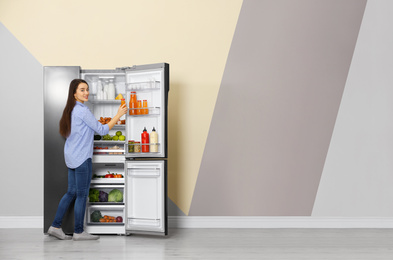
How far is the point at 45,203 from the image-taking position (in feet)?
15.3

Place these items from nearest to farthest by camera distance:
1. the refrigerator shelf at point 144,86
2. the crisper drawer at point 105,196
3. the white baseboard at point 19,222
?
the refrigerator shelf at point 144,86, the crisper drawer at point 105,196, the white baseboard at point 19,222

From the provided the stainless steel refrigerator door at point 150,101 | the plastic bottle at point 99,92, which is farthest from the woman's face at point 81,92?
the stainless steel refrigerator door at point 150,101

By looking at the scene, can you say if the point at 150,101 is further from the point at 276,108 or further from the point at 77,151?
the point at 276,108

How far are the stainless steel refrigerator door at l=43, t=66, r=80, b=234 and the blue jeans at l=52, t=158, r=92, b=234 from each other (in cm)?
18

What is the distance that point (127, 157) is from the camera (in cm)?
475

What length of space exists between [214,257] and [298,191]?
6.63ft

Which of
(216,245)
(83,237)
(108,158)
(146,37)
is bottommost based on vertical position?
(83,237)

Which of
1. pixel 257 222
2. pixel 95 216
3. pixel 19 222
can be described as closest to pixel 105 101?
pixel 95 216

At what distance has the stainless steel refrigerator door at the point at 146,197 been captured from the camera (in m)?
4.51

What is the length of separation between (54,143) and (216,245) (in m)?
2.22

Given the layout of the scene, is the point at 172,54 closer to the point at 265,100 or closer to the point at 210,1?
the point at 210,1

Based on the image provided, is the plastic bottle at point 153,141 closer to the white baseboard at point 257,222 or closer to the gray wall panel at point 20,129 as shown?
the white baseboard at point 257,222

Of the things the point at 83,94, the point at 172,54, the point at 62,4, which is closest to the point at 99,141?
the point at 83,94

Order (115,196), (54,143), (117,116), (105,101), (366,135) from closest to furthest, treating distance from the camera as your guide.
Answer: (117,116), (54,143), (115,196), (105,101), (366,135)
